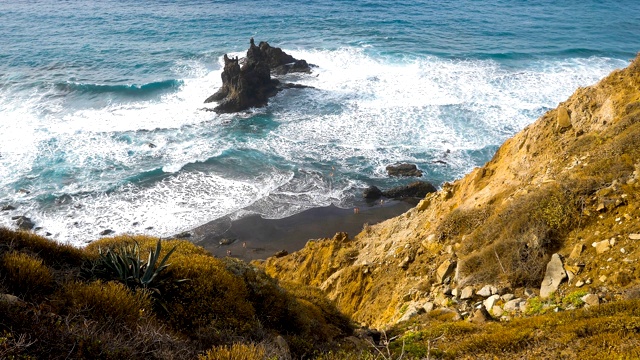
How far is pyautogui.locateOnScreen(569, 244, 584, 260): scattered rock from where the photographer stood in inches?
302

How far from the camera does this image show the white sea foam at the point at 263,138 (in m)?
22.8

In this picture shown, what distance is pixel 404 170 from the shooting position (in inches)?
1008

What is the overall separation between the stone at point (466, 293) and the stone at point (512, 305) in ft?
2.78

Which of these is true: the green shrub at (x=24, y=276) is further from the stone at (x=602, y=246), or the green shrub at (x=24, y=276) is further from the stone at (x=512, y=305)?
the stone at (x=602, y=246)

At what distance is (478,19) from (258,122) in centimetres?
3895

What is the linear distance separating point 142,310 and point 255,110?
29.4 meters

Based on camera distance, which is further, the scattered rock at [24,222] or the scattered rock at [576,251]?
the scattered rock at [24,222]

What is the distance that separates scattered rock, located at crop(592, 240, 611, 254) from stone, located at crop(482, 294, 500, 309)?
74.3 inches

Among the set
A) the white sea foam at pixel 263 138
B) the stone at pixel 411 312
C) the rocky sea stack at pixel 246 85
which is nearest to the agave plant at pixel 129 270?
the stone at pixel 411 312

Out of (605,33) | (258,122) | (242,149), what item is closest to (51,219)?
(242,149)

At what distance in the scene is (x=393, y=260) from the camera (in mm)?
11391

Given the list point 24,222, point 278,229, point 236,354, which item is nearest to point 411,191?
point 278,229

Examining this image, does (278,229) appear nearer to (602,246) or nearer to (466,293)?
(466,293)

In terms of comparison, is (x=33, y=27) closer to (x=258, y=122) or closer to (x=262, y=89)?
(x=262, y=89)
